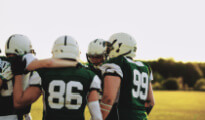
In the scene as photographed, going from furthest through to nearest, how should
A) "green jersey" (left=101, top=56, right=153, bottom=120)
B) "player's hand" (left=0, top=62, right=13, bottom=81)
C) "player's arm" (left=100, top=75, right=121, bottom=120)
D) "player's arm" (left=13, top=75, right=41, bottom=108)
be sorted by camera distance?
"green jersey" (left=101, top=56, right=153, bottom=120), "player's arm" (left=100, top=75, right=121, bottom=120), "player's hand" (left=0, top=62, right=13, bottom=81), "player's arm" (left=13, top=75, right=41, bottom=108)

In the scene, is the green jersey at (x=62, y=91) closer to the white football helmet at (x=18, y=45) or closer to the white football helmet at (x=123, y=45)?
the white football helmet at (x=18, y=45)

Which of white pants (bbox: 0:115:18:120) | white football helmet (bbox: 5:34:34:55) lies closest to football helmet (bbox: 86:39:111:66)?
white football helmet (bbox: 5:34:34:55)

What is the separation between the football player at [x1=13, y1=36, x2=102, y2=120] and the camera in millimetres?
3432

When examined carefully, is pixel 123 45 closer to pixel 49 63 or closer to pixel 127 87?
pixel 127 87

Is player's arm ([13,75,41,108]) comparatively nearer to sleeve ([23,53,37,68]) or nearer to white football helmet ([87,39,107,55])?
sleeve ([23,53,37,68])

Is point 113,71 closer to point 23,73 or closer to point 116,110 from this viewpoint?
point 116,110

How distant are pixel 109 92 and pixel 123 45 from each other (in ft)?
3.42

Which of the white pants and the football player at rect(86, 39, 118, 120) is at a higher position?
the football player at rect(86, 39, 118, 120)

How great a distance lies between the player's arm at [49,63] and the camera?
11.4ft

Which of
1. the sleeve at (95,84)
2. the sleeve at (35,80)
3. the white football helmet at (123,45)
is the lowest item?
the sleeve at (95,84)

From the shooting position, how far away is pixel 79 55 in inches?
150

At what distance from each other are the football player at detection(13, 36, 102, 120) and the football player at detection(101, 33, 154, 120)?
1.51ft

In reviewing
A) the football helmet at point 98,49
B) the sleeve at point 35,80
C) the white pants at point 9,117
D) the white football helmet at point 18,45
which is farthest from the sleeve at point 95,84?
the white pants at point 9,117

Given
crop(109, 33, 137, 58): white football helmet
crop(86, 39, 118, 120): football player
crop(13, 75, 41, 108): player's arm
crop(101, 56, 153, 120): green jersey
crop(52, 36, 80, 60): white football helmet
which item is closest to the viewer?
crop(13, 75, 41, 108): player's arm
